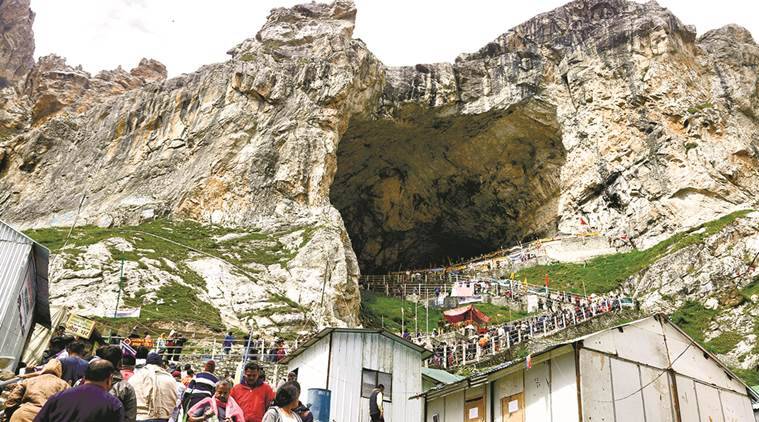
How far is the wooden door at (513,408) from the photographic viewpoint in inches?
553

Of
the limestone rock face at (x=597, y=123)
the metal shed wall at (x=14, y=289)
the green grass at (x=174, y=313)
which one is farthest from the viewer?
the limestone rock face at (x=597, y=123)

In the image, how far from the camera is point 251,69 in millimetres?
49375

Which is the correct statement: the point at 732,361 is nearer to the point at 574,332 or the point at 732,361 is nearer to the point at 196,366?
the point at 574,332

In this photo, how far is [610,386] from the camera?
13633 mm

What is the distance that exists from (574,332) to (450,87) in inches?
1139

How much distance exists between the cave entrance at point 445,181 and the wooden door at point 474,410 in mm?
38162

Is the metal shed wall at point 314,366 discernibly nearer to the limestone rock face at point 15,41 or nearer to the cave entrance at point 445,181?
the cave entrance at point 445,181

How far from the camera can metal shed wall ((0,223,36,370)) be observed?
44.7ft

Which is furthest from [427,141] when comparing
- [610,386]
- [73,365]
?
[73,365]

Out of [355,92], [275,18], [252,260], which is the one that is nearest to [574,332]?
[252,260]

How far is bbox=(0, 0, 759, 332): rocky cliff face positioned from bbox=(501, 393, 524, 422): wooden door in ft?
81.3

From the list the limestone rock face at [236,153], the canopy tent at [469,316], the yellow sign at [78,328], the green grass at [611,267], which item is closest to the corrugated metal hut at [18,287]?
the yellow sign at [78,328]

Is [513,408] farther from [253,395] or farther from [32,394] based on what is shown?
[32,394]

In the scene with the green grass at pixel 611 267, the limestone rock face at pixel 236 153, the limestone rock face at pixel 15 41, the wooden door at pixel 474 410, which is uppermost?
the limestone rock face at pixel 15 41
